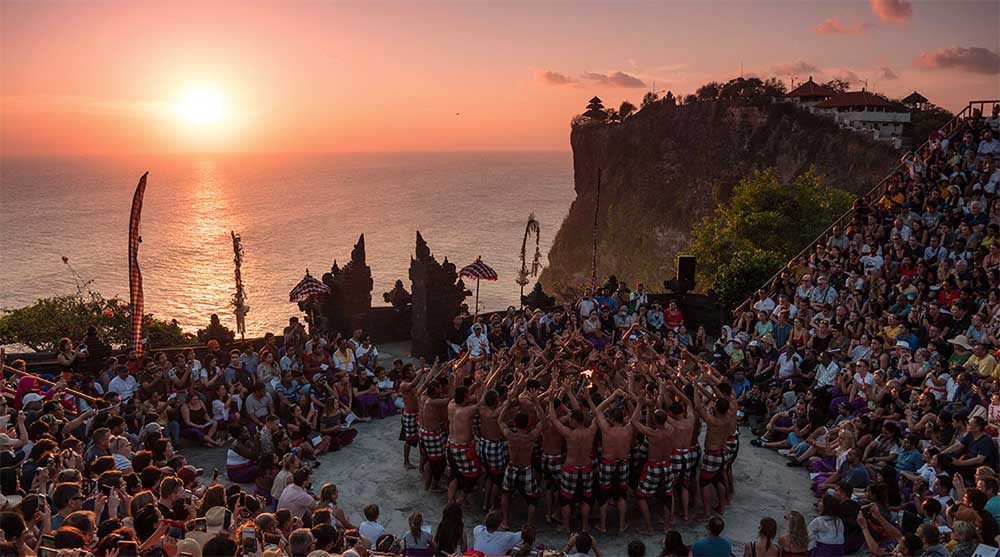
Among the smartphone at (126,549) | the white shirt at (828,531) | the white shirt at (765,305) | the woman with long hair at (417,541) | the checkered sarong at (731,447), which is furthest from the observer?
the white shirt at (765,305)

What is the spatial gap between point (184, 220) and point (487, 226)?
7021 centimetres

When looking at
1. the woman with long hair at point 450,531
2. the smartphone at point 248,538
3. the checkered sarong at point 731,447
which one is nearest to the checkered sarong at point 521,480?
the woman with long hair at point 450,531

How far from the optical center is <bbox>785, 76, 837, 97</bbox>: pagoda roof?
69775 mm

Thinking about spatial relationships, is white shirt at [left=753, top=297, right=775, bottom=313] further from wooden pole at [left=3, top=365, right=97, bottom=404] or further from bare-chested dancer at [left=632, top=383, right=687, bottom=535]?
wooden pole at [left=3, top=365, right=97, bottom=404]

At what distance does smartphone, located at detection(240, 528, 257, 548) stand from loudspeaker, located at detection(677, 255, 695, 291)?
1822 cm

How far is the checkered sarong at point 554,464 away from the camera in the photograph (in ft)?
34.6

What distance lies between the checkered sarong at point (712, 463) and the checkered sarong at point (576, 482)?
6.05 ft

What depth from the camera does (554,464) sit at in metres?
10.6

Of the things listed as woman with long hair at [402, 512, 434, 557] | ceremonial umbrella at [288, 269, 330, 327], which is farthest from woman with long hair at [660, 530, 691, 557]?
ceremonial umbrella at [288, 269, 330, 327]

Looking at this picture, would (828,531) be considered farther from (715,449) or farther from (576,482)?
(576,482)

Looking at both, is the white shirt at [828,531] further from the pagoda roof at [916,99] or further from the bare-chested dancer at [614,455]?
the pagoda roof at [916,99]

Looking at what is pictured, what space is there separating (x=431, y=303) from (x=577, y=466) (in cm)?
1012

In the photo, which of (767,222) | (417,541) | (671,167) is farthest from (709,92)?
(417,541)

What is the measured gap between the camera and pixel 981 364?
491 inches
